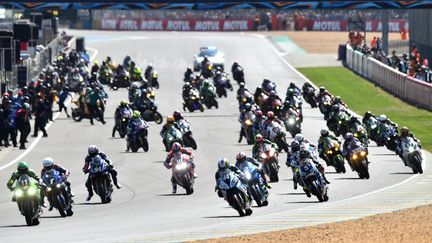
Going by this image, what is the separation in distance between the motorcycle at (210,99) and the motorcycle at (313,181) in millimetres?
27573

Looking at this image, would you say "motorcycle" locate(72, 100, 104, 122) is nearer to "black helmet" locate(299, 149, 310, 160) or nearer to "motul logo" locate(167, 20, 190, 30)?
Answer: "black helmet" locate(299, 149, 310, 160)

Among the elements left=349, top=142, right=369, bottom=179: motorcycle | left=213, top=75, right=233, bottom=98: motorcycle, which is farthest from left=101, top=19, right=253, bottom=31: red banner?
left=349, top=142, right=369, bottom=179: motorcycle

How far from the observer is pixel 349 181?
33500 millimetres

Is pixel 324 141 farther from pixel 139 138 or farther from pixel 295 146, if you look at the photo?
pixel 139 138

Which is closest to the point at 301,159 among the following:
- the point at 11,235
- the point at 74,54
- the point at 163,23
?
the point at 11,235

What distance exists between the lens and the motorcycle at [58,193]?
28172 millimetres

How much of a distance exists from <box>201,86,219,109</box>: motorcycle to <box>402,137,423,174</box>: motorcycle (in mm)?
23179

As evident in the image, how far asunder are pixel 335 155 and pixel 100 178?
747 cm

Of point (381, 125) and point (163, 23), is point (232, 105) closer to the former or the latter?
point (381, 125)

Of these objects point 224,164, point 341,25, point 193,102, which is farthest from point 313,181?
point 341,25

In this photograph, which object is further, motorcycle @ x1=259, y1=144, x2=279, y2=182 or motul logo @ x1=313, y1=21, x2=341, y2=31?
motul logo @ x1=313, y1=21, x2=341, y2=31

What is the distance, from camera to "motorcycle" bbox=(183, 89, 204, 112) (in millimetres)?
56156

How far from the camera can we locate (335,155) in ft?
116

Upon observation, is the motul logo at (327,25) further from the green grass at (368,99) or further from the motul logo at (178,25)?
the green grass at (368,99)
